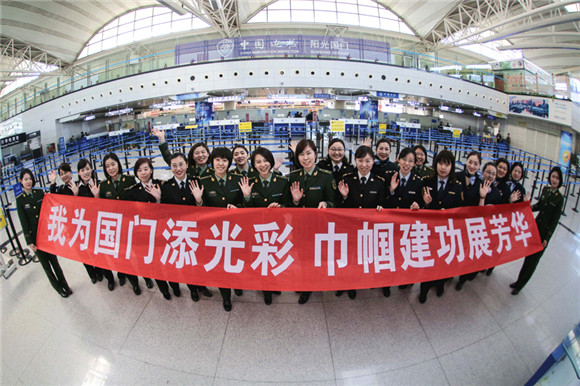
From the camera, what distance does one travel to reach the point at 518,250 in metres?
2.39

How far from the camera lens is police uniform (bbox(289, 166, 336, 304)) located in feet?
7.96

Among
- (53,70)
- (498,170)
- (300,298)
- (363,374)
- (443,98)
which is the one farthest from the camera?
(53,70)

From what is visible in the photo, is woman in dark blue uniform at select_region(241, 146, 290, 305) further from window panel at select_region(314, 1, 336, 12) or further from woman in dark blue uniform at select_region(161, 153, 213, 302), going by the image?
window panel at select_region(314, 1, 336, 12)

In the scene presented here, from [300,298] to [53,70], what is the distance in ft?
102

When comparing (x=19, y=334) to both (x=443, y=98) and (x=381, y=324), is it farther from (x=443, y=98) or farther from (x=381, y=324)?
(x=443, y=98)

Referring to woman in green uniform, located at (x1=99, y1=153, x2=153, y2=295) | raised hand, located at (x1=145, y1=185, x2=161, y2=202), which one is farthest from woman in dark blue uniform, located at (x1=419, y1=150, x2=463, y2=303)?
woman in green uniform, located at (x1=99, y1=153, x2=153, y2=295)

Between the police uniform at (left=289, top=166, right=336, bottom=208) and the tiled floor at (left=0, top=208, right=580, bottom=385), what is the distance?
1097 mm

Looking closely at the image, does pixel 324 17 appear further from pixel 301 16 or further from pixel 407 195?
pixel 407 195

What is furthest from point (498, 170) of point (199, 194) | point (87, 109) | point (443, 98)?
point (87, 109)

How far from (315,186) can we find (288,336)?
1.44 m

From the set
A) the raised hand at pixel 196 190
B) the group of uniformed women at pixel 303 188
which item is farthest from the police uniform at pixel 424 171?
the raised hand at pixel 196 190

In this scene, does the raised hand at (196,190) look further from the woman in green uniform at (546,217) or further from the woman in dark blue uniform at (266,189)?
the woman in green uniform at (546,217)

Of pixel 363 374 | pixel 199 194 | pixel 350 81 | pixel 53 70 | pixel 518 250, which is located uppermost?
pixel 53 70

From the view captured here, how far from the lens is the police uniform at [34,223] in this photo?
259cm
